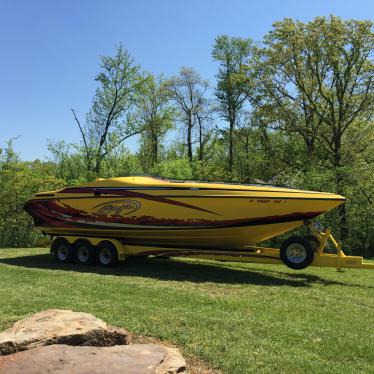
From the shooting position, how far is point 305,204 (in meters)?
11.3

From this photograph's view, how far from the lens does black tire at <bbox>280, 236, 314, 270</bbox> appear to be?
11109mm

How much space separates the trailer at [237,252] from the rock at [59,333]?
647cm

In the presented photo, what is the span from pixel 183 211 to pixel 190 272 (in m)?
1.60

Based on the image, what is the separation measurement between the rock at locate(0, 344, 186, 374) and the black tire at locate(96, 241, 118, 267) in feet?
27.6

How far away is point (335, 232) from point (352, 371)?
17.5m

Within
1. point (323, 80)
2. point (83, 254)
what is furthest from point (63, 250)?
point (323, 80)

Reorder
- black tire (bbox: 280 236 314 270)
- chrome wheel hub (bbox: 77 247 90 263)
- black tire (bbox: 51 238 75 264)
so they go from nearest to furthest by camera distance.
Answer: black tire (bbox: 280 236 314 270), chrome wheel hub (bbox: 77 247 90 263), black tire (bbox: 51 238 75 264)

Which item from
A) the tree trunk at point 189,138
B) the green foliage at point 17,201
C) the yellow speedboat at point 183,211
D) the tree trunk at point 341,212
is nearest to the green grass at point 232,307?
the yellow speedboat at point 183,211

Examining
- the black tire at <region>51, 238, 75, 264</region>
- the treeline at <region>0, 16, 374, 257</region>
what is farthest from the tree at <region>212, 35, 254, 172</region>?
the black tire at <region>51, 238, 75, 264</region>

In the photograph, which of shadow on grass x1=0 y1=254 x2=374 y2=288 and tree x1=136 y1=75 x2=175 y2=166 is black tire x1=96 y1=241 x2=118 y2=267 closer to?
shadow on grass x1=0 y1=254 x2=374 y2=288

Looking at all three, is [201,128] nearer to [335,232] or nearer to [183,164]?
[183,164]

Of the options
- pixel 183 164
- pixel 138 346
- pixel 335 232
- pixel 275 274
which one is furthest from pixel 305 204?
pixel 183 164

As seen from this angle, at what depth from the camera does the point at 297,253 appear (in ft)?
36.8

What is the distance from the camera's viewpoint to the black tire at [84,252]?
13.8 m
